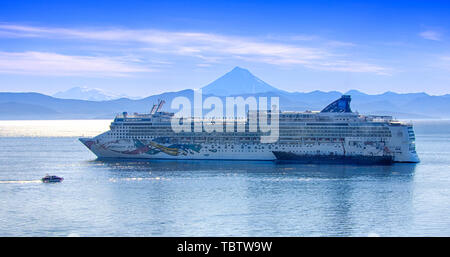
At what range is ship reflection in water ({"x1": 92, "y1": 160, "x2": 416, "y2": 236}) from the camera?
2170 centimetres

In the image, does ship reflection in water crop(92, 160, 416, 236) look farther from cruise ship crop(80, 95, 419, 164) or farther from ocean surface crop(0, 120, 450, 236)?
cruise ship crop(80, 95, 419, 164)

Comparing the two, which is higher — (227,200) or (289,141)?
(289,141)

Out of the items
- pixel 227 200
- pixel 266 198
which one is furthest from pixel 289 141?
pixel 227 200

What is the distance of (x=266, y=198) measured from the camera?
2806 centimetres

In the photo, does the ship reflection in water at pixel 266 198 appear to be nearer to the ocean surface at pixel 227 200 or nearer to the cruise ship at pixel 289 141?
the ocean surface at pixel 227 200

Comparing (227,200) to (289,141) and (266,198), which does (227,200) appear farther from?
(289,141)

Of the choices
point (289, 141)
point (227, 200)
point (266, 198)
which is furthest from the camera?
point (289, 141)

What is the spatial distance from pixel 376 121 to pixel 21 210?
32605 millimetres

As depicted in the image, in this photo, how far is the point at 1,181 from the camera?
116 feet

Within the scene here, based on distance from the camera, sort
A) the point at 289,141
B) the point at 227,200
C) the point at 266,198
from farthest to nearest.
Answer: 1. the point at 289,141
2. the point at 266,198
3. the point at 227,200

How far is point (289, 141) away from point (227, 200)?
20388mm

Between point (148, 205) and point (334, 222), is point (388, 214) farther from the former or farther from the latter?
point (148, 205)

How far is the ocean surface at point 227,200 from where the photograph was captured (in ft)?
70.2

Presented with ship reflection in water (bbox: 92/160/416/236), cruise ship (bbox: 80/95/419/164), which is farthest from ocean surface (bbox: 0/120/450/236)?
cruise ship (bbox: 80/95/419/164)
